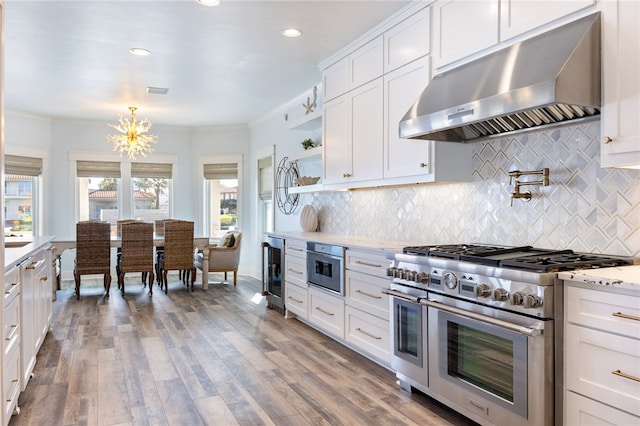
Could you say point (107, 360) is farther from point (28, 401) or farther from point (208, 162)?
point (208, 162)

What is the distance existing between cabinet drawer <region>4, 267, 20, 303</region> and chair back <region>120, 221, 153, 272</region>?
350cm

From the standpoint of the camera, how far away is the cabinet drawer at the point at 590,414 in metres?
1.85

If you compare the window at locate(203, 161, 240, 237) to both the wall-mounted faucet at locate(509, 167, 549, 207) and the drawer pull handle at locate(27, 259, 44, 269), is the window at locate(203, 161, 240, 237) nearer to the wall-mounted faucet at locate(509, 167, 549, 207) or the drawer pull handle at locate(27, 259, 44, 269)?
the drawer pull handle at locate(27, 259, 44, 269)

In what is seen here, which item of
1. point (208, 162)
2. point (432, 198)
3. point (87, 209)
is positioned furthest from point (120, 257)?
point (432, 198)

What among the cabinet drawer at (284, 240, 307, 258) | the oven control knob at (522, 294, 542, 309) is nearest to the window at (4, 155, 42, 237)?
the cabinet drawer at (284, 240, 307, 258)

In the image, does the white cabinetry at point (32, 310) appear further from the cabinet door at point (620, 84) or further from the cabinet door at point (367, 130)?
the cabinet door at point (620, 84)

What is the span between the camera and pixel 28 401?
2.87 m

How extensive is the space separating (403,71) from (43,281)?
336 centimetres

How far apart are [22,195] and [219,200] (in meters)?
3.04

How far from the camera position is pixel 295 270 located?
480 centimetres

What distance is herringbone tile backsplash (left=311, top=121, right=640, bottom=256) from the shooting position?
7.98ft

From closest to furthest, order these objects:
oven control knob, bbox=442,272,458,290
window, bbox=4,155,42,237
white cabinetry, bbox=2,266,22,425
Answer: white cabinetry, bbox=2,266,22,425 → oven control knob, bbox=442,272,458,290 → window, bbox=4,155,42,237

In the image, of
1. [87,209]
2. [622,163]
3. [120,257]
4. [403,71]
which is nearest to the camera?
[622,163]

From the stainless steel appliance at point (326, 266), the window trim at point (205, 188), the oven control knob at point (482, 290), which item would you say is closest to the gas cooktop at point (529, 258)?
the oven control knob at point (482, 290)
